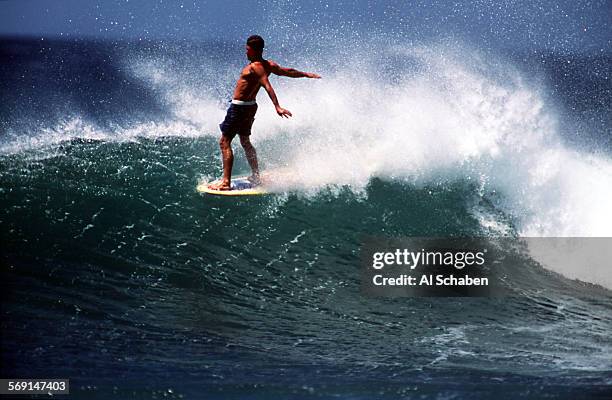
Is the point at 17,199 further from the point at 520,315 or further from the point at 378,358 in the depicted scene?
the point at 520,315

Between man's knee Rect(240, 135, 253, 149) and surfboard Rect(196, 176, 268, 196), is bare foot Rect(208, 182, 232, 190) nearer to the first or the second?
surfboard Rect(196, 176, 268, 196)

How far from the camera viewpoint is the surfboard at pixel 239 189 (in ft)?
23.4

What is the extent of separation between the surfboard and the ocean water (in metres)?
0.09

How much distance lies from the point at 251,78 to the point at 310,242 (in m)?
1.55

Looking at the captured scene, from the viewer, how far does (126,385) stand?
206 inches

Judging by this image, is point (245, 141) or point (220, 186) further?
point (220, 186)

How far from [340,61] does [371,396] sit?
19.0ft

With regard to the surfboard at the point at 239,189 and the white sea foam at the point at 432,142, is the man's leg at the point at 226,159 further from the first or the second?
the white sea foam at the point at 432,142

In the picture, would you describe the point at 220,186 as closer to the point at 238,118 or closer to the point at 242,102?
the point at 238,118

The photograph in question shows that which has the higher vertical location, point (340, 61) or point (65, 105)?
point (65, 105)

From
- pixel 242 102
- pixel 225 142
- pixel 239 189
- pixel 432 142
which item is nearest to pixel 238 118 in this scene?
pixel 242 102

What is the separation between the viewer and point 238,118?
6816mm

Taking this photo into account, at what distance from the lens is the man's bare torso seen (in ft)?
21.3

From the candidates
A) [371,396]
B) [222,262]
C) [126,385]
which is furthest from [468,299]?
[126,385]
